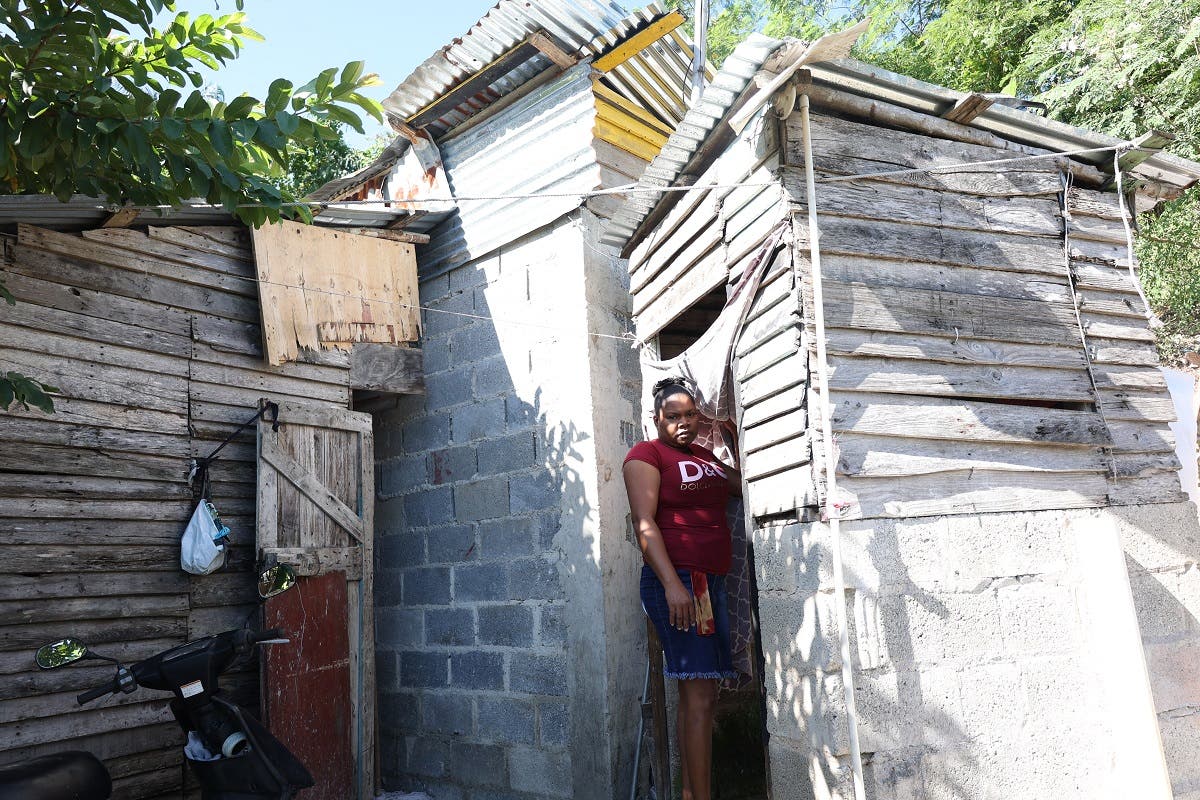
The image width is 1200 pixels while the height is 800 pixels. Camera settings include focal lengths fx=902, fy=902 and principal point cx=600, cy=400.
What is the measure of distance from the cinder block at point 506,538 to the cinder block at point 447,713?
1.04m

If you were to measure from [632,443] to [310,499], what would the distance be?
224 centimetres

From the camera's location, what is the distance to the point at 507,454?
251 inches

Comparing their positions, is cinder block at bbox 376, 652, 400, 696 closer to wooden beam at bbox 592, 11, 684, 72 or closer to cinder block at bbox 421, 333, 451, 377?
cinder block at bbox 421, 333, 451, 377

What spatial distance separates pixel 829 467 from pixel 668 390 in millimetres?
1173

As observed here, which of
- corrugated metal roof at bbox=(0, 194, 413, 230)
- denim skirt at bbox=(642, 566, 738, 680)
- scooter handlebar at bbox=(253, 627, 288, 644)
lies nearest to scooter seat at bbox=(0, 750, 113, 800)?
scooter handlebar at bbox=(253, 627, 288, 644)

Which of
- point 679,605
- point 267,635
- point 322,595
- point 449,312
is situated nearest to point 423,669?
point 322,595

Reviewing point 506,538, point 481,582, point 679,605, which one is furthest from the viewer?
point 481,582

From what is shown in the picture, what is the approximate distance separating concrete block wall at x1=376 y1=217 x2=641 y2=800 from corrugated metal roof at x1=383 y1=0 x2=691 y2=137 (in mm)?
1304

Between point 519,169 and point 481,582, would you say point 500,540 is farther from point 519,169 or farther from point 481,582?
point 519,169

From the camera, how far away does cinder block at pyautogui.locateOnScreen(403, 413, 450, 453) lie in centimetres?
686

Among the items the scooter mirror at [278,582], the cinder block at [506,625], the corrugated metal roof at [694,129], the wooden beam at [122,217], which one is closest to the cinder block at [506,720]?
the cinder block at [506,625]

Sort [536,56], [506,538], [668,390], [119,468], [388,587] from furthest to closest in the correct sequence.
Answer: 1. [388,587]
2. [536,56]
3. [506,538]
4. [119,468]
5. [668,390]

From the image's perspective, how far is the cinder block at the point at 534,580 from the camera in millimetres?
5898

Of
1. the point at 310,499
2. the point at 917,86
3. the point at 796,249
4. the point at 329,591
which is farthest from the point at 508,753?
the point at 917,86
